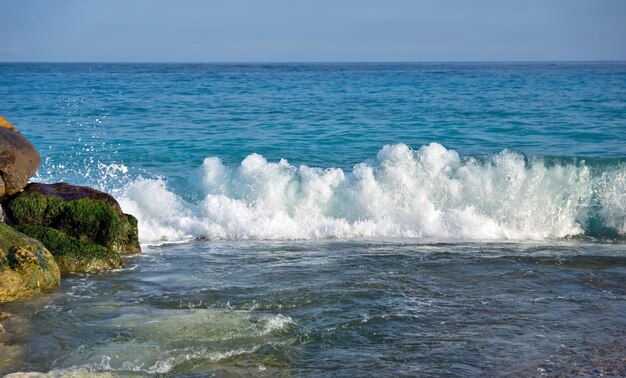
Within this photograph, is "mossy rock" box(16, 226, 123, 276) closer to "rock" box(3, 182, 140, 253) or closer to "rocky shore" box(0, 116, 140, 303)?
"rocky shore" box(0, 116, 140, 303)

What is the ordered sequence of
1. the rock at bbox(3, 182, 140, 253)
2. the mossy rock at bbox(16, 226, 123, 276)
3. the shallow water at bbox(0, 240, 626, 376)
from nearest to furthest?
the shallow water at bbox(0, 240, 626, 376)
the mossy rock at bbox(16, 226, 123, 276)
the rock at bbox(3, 182, 140, 253)

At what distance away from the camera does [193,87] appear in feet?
130

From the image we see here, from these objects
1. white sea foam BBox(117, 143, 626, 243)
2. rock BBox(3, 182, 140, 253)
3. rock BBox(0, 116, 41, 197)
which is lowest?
white sea foam BBox(117, 143, 626, 243)

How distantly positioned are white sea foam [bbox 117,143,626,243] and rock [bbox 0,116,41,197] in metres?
2.54

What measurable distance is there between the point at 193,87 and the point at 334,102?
11407 mm

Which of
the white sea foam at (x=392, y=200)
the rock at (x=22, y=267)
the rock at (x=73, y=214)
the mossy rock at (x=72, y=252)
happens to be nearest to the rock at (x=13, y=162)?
the rock at (x=73, y=214)

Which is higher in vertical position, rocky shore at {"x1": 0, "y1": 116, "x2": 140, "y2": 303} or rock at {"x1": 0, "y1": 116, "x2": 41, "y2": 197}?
rock at {"x1": 0, "y1": 116, "x2": 41, "y2": 197}

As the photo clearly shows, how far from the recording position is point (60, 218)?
1036cm

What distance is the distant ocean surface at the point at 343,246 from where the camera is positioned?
22.3ft

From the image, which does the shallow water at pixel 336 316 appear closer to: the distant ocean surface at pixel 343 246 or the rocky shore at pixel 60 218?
the distant ocean surface at pixel 343 246

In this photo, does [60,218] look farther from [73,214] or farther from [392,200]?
[392,200]

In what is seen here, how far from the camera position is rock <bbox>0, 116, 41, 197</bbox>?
10.2 metres

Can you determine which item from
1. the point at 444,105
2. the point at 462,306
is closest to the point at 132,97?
the point at 444,105

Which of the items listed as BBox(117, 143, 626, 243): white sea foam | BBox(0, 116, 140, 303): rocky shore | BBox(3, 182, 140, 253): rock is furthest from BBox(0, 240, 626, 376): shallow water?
BBox(117, 143, 626, 243): white sea foam
